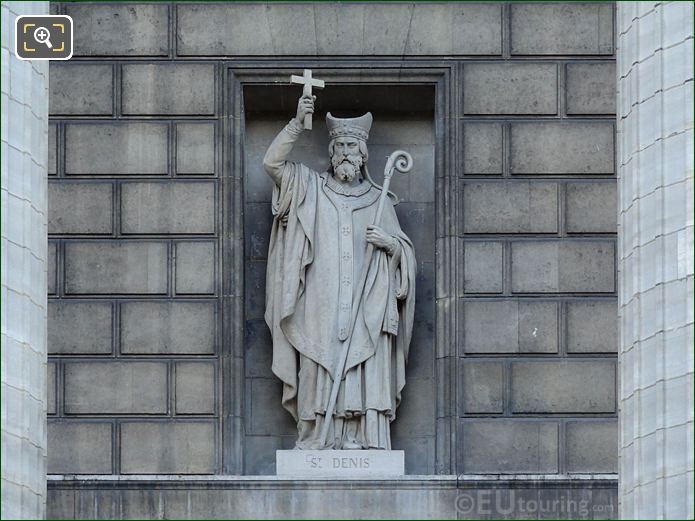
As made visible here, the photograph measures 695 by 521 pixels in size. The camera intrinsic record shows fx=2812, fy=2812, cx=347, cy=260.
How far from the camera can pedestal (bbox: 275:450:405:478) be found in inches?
1113

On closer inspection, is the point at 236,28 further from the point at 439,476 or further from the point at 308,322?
the point at 439,476

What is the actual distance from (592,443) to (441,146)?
347cm

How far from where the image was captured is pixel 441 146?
96.2 ft

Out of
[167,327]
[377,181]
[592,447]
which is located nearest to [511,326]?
[592,447]

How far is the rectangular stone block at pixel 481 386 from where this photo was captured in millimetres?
28812

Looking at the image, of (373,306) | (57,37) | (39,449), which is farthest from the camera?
(373,306)

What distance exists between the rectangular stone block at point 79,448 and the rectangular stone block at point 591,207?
525cm

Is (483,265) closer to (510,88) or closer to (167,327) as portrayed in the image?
(510,88)

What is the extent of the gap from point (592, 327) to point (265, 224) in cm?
363

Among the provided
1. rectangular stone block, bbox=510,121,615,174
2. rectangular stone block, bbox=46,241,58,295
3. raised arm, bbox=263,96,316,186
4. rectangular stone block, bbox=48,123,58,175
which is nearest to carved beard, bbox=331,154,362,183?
raised arm, bbox=263,96,316,186

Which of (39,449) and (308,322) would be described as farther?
(308,322)

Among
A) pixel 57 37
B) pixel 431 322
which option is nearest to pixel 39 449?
pixel 57 37

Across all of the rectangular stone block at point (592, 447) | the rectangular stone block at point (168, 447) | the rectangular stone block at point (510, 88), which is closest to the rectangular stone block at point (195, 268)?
the rectangular stone block at point (168, 447)

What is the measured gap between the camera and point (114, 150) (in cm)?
2931
